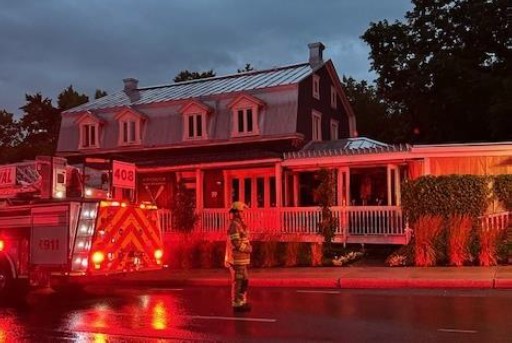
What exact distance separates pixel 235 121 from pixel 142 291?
13.5 metres

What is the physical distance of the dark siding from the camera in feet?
92.0

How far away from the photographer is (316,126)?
2973 centimetres

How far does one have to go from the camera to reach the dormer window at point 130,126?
1190 inches

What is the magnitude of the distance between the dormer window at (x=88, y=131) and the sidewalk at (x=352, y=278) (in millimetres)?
14053

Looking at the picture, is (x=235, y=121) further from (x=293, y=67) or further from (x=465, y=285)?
(x=465, y=285)

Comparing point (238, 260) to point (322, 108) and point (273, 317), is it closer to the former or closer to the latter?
point (273, 317)

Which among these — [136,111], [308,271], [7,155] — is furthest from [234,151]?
[7,155]

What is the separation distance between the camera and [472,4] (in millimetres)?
33000

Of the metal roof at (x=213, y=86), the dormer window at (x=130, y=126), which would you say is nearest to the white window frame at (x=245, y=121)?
the metal roof at (x=213, y=86)

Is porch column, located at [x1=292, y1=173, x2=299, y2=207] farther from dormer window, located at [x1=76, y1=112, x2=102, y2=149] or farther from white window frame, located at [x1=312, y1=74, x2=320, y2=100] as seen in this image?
dormer window, located at [x1=76, y1=112, x2=102, y2=149]

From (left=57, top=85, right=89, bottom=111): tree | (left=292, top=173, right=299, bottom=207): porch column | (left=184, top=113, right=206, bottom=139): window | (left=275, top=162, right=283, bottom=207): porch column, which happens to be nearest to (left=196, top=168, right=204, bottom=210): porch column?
(left=275, top=162, right=283, bottom=207): porch column

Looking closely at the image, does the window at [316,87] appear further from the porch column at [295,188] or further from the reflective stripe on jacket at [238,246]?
the reflective stripe on jacket at [238,246]

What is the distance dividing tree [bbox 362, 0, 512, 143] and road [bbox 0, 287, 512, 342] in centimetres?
1955

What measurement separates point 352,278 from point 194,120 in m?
15.3
